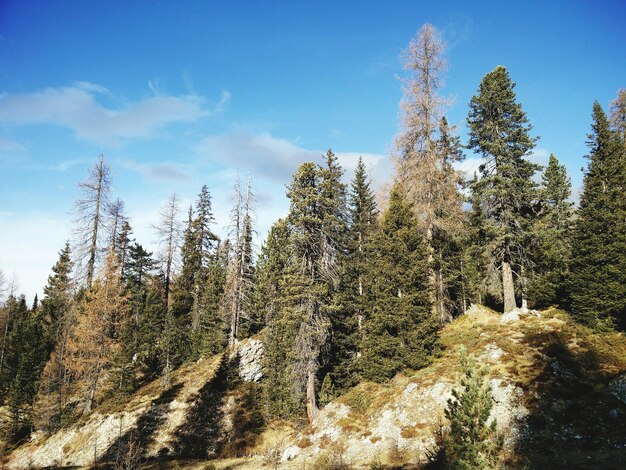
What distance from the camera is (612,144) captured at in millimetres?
21391

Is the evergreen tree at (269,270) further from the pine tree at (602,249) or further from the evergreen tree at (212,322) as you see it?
the pine tree at (602,249)

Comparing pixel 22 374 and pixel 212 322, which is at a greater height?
pixel 212 322

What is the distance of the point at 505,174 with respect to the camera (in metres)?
25.2

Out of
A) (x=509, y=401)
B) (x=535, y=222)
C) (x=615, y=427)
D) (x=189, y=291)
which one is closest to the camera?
(x=615, y=427)

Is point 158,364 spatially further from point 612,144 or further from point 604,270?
point 612,144

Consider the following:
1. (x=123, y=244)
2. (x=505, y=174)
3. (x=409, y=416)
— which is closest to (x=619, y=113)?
(x=505, y=174)

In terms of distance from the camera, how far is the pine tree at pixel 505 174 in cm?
2412

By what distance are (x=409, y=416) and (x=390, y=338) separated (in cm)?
462

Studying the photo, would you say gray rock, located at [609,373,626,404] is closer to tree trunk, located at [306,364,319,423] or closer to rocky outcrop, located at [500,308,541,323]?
rocky outcrop, located at [500,308,541,323]

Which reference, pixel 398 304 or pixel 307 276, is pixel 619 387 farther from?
pixel 307 276

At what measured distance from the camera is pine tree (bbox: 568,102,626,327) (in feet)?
60.2

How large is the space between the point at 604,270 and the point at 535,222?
6.42m

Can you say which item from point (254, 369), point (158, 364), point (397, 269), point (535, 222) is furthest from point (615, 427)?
point (158, 364)

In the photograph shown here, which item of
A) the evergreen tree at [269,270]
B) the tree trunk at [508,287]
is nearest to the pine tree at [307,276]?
the evergreen tree at [269,270]
